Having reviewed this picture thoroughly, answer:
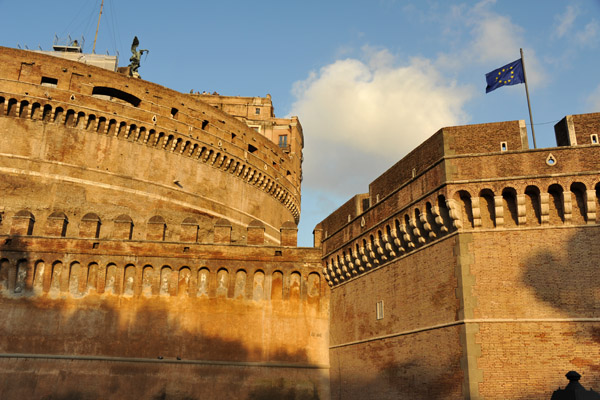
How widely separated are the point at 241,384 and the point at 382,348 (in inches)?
220

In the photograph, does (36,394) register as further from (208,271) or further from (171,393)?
(208,271)

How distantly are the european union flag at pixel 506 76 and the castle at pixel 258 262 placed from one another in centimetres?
236

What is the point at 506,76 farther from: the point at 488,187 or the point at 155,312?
the point at 155,312

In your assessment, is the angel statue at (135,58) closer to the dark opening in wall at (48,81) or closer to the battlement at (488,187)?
the dark opening in wall at (48,81)

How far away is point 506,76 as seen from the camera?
599 inches

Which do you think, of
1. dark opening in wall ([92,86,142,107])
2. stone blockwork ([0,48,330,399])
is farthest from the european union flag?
dark opening in wall ([92,86,142,107])

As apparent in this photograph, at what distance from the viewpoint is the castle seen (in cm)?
1232

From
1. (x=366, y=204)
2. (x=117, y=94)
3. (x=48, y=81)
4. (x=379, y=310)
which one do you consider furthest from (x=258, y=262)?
(x=48, y=81)

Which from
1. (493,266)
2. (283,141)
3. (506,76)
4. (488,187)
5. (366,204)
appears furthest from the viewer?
(283,141)

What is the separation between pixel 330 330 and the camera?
64.4 ft

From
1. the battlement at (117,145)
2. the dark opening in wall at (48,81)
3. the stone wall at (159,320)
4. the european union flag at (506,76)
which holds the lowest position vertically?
the stone wall at (159,320)

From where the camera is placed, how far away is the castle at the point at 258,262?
1232 centimetres

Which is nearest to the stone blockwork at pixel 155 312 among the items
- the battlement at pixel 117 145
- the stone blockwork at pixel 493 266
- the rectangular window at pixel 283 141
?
the battlement at pixel 117 145

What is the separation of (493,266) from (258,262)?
31.2 ft
